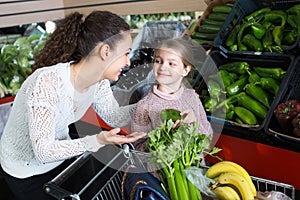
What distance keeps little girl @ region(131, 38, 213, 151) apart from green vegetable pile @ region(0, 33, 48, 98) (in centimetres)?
237

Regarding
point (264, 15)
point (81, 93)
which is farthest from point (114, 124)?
point (264, 15)

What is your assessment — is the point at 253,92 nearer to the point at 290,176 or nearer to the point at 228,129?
the point at 228,129

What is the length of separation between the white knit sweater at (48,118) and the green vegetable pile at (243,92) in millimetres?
580

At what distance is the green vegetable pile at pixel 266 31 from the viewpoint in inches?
94.0

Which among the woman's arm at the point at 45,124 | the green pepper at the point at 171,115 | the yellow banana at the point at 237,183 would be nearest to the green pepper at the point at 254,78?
the green pepper at the point at 171,115

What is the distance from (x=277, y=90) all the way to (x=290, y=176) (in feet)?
1.74

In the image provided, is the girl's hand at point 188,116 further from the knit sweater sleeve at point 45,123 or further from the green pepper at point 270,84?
the green pepper at point 270,84

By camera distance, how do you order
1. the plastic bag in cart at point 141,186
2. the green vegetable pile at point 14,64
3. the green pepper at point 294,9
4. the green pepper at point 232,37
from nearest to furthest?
the plastic bag in cart at point 141,186 → the green pepper at point 294,9 → the green pepper at point 232,37 → the green vegetable pile at point 14,64

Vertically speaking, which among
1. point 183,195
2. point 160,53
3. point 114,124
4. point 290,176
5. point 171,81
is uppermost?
point 160,53

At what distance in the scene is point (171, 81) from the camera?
170 cm

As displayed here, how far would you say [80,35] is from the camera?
167cm

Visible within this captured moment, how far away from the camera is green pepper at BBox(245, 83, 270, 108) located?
2188mm

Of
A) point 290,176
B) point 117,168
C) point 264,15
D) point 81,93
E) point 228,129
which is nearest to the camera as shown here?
point 117,168

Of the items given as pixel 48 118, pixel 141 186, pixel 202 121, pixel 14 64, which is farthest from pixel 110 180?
pixel 14 64
